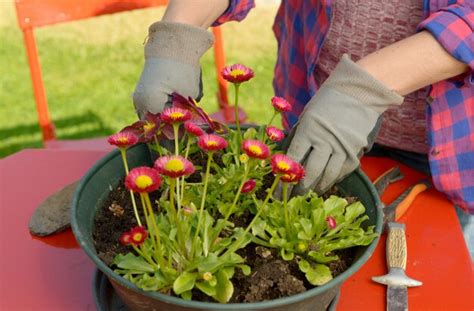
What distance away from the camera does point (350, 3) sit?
1.22m

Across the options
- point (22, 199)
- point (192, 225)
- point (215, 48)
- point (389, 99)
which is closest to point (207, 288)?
point (192, 225)

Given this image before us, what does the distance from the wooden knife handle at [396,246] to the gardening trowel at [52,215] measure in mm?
549

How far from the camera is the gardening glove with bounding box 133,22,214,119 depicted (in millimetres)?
1113

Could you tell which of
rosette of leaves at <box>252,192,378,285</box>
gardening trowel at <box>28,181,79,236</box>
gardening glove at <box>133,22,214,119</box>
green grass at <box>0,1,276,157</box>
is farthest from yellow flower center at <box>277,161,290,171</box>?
green grass at <box>0,1,276,157</box>

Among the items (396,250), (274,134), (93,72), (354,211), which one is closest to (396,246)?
(396,250)

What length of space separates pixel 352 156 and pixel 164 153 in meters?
0.28

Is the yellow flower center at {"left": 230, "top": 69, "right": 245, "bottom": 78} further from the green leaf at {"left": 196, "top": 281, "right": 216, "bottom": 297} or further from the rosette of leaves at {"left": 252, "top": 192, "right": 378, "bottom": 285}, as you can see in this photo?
the green leaf at {"left": 196, "top": 281, "right": 216, "bottom": 297}

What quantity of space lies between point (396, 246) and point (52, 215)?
1.94ft

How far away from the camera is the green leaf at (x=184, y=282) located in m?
0.81

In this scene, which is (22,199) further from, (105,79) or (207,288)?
(105,79)

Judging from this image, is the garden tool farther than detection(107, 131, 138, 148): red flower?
Yes

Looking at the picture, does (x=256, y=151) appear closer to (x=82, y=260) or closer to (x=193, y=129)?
(x=193, y=129)

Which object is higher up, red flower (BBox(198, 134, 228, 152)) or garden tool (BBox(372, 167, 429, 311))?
red flower (BBox(198, 134, 228, 152))

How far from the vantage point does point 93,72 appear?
11.3ft
